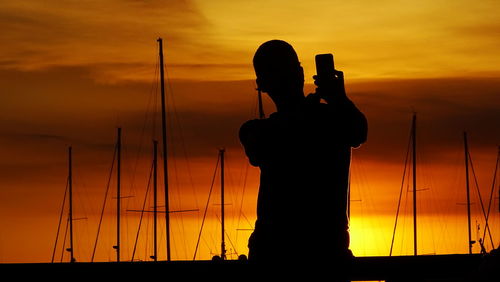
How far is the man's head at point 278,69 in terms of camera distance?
6.18m

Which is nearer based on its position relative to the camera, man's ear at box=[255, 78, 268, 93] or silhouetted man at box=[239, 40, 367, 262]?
silhouetted man at box=[239, 40, 367, 262]

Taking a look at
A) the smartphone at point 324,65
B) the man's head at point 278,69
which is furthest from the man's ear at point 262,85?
the smartphone at point 324,65

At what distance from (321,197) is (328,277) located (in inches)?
15.1

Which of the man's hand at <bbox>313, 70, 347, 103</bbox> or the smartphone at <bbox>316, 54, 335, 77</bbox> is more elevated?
the smartphone at <bbox>316, 54, 335, 77</bbox>

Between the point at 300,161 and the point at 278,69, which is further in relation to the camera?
the point at 278,69

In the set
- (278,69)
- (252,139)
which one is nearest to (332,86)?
(278,69)

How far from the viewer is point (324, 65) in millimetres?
5988

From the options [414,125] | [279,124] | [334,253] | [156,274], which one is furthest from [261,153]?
[414,125]

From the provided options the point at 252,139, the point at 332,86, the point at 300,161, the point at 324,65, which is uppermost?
the point at 324,65

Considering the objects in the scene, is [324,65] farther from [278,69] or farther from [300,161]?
[300,161]

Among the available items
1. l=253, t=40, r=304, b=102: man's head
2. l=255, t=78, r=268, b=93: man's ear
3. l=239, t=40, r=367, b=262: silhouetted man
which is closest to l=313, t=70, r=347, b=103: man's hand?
l=239, t=40, r=367, b=262: silhouetted man

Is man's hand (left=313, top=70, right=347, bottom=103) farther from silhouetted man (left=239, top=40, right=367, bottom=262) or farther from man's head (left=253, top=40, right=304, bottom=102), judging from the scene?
man's head (left=253, top=40, right=304, bottom=102)

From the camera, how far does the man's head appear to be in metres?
6.18

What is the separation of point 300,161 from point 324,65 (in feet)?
1.58
